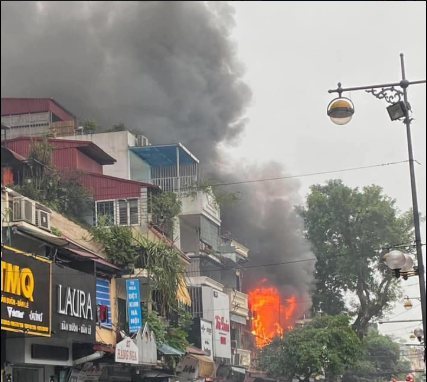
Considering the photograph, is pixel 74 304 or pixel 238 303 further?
pixel 238 303

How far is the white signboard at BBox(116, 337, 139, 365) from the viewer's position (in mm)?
22766

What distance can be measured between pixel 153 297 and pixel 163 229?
197 inches

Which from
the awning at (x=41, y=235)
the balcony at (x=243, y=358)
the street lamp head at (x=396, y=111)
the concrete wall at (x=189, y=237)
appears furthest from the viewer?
the balcony at (x=243, y=358)

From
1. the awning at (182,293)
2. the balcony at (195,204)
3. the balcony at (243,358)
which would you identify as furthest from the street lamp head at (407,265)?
the balcony at (243,358)

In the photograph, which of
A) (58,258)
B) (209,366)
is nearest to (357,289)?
(209,366)

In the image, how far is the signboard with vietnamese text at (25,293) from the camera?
16.1 metres

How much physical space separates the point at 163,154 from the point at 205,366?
36.3 ft

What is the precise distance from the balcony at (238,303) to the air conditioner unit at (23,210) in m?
23.8

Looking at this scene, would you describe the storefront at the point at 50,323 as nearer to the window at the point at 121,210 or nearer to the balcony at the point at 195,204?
the window at the point at 121,210

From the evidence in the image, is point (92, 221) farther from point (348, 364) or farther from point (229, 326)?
point (348, 364)

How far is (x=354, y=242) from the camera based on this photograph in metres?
57.1

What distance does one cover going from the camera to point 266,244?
2302 inches

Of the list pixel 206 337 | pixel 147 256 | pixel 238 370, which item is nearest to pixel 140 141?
pixel 206 337

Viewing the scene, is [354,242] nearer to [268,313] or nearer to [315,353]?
[268,313]
